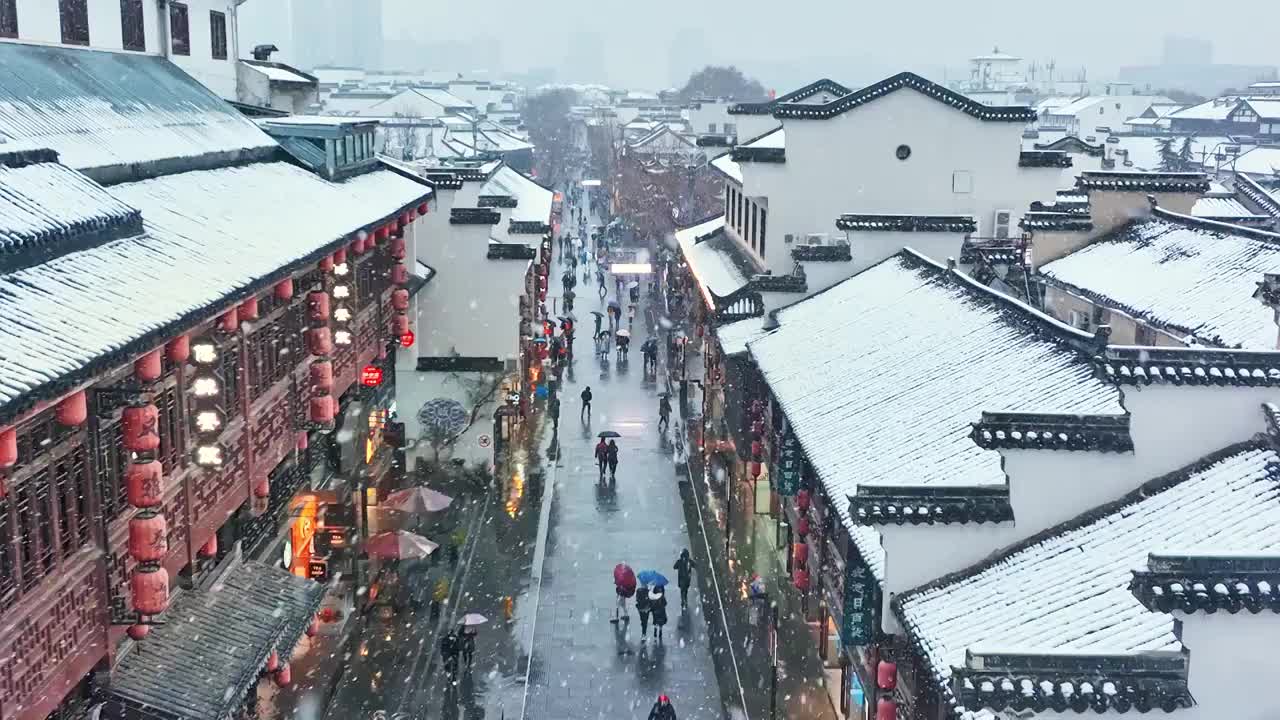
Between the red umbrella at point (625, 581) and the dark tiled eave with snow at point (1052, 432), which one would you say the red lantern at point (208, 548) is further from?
the dark tiled eave with snow at point (1052, 432)

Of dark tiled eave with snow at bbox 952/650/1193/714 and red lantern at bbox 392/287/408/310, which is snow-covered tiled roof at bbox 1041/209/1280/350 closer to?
dark tiled eave with snow at bbox 952/650/1193/714

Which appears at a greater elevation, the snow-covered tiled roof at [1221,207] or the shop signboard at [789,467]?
the snow-covered tiled roof at [1221,207]

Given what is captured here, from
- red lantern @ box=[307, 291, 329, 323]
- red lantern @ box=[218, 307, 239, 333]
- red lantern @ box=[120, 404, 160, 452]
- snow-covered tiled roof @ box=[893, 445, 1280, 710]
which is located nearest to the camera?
snow-covered tiled roof @ box=[893, 445, 1280, 710]

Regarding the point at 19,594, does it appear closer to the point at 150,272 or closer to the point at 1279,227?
the point at 150,272

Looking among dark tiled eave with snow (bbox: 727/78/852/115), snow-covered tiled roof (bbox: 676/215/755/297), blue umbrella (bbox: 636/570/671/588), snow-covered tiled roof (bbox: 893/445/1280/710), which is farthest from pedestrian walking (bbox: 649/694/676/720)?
dark tiled eave with snow (bbox: 727/78/852/115)

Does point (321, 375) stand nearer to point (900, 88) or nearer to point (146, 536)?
point (146, 536)

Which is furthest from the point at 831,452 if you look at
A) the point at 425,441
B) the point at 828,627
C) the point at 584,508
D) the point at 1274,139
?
the point at 1274,139

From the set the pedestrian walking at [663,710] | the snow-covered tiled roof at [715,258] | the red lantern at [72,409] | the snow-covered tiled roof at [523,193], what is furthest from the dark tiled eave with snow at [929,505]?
the snow-covered tiled roof at [523,193]
